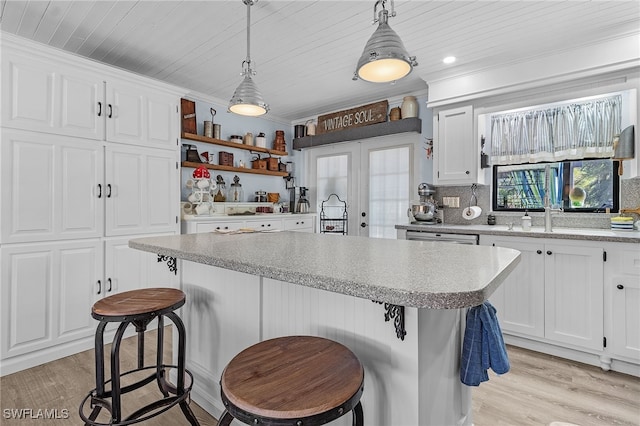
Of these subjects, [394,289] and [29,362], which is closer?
[394,289]

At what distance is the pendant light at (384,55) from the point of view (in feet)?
5.01

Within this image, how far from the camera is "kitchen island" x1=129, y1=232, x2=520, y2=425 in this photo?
3.04 ft

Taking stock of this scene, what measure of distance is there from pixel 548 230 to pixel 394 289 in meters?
2.63

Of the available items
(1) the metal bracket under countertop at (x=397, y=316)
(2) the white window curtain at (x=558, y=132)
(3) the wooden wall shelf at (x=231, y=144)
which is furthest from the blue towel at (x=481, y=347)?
(3) the wooden wall shelf at (x=231, y=144)

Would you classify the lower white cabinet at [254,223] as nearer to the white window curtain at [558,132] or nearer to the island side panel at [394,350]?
the island side panel at [394,350]

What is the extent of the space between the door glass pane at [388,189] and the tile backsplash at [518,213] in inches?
19.5

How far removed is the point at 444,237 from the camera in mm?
3121

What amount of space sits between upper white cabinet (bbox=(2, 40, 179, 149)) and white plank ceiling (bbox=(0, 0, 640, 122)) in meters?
0.31

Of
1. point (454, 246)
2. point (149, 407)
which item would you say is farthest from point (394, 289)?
point (149, 407)

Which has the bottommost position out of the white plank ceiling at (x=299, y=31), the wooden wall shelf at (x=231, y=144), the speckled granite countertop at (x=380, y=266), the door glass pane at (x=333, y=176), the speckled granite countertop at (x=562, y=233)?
the speckled granite countertop at (x=380, y=266)

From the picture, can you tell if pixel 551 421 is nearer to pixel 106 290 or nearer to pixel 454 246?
pixel 454 246

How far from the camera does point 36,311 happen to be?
8.06 feet

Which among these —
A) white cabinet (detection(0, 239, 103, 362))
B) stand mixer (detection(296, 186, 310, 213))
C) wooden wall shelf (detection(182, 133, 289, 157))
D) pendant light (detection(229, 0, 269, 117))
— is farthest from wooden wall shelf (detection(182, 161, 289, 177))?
pendant light (detection(229, 0, 269, 117))

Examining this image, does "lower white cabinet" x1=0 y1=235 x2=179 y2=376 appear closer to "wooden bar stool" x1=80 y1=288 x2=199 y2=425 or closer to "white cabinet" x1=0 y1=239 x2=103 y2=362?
"white cabinet" x1=0 y1=239 x2=103 y2=362
